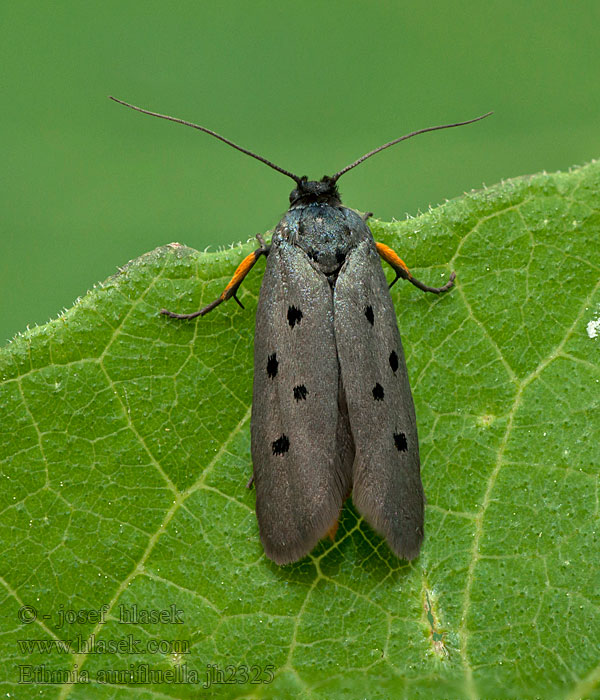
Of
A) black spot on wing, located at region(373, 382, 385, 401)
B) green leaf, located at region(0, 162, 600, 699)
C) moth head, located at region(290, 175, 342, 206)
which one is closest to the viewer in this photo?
green leaf, located at region(0, 162, 600, 699)

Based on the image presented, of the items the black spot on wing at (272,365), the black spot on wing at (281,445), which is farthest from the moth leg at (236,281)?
the black spot on wing at (281,445)

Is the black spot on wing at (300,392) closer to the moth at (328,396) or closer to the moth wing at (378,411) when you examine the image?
the moth at (328,396)

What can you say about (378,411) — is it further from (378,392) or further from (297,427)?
(297,427)

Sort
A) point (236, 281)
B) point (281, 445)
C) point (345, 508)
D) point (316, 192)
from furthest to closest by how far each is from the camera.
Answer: point (316, 192)
point (236, 281)
point (345, 508)
point (281, 445)

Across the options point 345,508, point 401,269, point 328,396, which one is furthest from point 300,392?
point 401,269

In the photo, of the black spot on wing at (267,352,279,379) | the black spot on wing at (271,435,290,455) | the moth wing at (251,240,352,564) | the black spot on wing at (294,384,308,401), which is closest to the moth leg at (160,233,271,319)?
the moth wing at (251,240,352,564)

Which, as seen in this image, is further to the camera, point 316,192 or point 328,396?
point 316,192

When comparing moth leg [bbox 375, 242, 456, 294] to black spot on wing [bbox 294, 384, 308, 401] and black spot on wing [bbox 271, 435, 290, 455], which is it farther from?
black spot on wing [bbox 271, 435, 290, 455]
